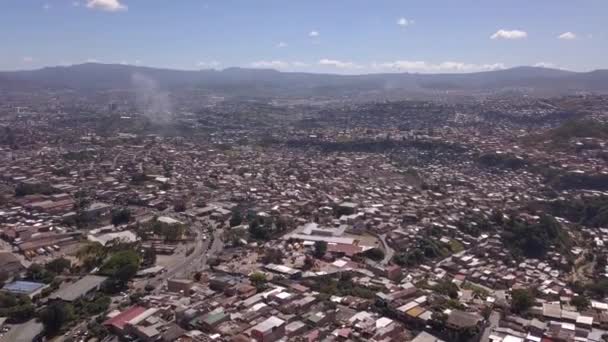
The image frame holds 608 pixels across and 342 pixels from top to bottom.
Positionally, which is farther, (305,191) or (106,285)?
(305,191)

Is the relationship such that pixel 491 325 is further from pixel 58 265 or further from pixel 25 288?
pixel 58 265

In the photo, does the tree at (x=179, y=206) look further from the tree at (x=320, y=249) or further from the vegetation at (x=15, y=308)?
the vegetation at (x=15, y=308)

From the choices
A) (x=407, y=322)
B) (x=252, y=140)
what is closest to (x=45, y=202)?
(x=407, y=322)

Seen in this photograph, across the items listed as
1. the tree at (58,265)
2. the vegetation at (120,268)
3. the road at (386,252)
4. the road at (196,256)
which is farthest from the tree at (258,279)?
the tree at (58,265)

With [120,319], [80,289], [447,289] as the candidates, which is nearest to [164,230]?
[80,289]

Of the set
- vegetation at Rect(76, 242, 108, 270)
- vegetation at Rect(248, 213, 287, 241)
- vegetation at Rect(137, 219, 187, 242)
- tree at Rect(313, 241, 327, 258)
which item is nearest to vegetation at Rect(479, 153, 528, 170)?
vegetation at Rect(248, 213, 287, 241)

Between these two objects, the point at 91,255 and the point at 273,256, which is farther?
the point at 273,256

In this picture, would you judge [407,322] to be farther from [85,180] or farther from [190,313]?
[85,180]

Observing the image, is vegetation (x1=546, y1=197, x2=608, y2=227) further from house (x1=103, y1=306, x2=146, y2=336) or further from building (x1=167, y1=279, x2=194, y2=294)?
house (x1=103, y1=306, x2=146, y2=336)
